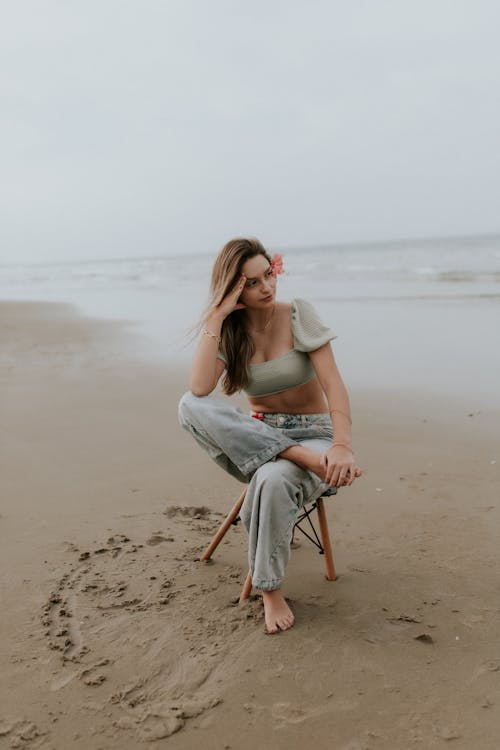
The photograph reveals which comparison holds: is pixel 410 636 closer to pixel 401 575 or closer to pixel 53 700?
pixel 401 575

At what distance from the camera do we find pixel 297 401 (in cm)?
310

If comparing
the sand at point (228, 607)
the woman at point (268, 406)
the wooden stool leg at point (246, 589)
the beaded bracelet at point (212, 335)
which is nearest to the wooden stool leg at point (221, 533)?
the sand at point (228, 607)

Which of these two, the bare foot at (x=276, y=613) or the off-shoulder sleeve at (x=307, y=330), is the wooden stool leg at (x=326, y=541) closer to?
the bare foot at (x=276, y=613)

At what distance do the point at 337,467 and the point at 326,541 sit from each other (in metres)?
0.52

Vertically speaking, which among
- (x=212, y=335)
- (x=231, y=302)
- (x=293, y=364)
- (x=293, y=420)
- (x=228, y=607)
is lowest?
(x=228, y=607)

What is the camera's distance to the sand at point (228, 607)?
211 cm

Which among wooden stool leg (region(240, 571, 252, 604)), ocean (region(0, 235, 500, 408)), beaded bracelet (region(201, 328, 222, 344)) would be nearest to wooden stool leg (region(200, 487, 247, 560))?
wooden stool leg (region(240, 571, 252, 604))

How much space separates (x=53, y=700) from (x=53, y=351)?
796cm

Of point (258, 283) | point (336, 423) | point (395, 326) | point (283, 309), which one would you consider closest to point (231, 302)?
point (258, 283)

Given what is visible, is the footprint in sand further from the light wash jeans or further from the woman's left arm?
the woman's left arm

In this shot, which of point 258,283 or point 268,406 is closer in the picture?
point 258,283

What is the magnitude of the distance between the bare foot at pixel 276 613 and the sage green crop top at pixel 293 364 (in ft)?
3.02

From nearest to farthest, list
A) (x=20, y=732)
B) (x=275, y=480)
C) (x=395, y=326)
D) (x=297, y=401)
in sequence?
1. (x=20, y=732)
2. (x=275, y=480)
3. (x=297, y=401)
4. (x=395, y=326)

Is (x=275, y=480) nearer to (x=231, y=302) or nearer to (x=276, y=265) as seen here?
(x=231, y=302)
